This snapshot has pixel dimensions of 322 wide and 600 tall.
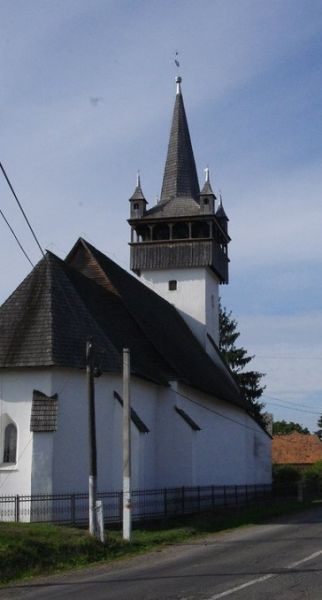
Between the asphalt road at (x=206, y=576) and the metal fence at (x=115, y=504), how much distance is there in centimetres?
443

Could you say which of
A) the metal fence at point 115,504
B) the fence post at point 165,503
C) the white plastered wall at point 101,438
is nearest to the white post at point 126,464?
the metal fence at point 115,504

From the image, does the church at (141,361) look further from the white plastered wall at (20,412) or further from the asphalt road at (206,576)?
the asphalt road at (206,576)

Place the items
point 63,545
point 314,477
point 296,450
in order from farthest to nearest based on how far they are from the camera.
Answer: point 296,450, point 314,477, point 63,545

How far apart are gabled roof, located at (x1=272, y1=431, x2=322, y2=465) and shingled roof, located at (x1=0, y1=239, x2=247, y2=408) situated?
25.7m

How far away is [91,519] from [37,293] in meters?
9.17

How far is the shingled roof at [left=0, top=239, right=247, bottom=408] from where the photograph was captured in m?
23.5

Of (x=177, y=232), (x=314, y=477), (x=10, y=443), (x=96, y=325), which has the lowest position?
(x=314, y=477)

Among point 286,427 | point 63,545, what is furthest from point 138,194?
point 286,427

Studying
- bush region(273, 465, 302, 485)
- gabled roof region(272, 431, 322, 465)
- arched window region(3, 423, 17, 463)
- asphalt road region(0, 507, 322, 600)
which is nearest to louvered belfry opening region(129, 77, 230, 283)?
bush region(273, 465, 302, 485)

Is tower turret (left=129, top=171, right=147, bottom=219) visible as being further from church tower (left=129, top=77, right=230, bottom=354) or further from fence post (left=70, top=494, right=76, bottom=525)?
fence post (left=70, top=494, right=76, bottom=525)

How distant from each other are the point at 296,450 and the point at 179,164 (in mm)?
30150

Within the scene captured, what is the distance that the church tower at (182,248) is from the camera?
39812 mm

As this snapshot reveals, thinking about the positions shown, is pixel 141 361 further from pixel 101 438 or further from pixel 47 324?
pixel 47 324

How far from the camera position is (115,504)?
23266mm
